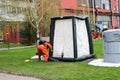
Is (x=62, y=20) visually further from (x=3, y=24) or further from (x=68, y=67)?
(x=3, y=24)

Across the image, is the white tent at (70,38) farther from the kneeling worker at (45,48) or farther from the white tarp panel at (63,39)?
the kneeling worker at (45,48)

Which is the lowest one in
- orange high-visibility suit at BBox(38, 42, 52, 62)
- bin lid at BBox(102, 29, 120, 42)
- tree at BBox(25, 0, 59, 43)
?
orange high-visibility suit at BBox(38, 42, 52, 62)

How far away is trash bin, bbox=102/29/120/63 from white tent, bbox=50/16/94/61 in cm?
159

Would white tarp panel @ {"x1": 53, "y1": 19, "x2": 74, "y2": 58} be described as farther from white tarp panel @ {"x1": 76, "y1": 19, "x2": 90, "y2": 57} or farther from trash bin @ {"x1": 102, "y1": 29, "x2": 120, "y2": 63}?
trash bin @ {"x1": 102, "y1": 29, "x2": 120, "y2": 63}

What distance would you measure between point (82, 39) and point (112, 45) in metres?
2.31

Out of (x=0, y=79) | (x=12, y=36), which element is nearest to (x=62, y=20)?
(x=0, y=79)

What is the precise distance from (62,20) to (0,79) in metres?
5.44

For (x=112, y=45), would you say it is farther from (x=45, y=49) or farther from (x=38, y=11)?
(x=38, y=11)

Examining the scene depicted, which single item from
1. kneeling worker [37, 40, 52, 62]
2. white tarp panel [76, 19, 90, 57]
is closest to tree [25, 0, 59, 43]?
white tarp panel [76, 19, 90, 57]

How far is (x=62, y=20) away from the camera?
51.2ft

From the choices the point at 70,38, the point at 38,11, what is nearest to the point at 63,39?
the point at 70,38

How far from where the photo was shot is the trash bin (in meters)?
13.7

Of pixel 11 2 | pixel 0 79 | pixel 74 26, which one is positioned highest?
pixel 11 2

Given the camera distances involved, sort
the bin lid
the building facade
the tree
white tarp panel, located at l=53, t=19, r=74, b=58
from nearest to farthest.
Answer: the bin lid < white tarp panel, located at l=53, t=19, r=74, b=58 < the tree < the building facade
